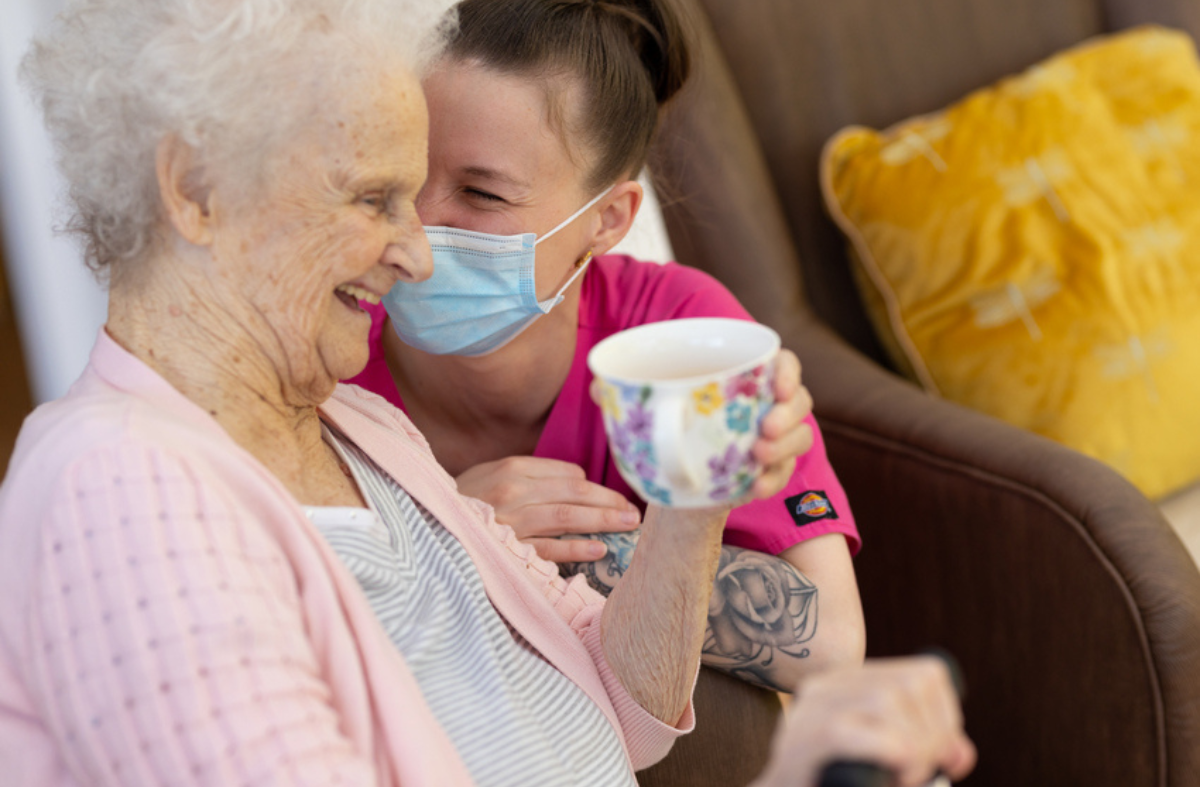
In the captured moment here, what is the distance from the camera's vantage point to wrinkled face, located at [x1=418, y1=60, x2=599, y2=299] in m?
1.17

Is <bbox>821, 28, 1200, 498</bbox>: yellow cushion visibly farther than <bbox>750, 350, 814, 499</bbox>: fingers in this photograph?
Yes

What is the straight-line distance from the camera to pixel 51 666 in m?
0.64

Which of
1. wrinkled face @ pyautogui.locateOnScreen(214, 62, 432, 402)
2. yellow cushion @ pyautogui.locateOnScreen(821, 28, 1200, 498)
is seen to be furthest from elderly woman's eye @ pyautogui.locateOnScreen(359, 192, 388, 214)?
yellow cushion @ pyautogui.locateOnScreen(821, 28, 1200, 498)

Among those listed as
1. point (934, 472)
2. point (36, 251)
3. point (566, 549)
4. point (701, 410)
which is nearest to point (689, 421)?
point (701, 410)

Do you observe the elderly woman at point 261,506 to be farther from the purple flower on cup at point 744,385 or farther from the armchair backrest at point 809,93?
the armchair backrest at point 809,93

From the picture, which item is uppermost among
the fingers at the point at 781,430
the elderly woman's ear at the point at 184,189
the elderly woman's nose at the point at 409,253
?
the elderly woman's ear at the point at 184,189

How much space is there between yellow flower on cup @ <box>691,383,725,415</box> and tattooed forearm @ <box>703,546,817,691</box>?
22.3 inches

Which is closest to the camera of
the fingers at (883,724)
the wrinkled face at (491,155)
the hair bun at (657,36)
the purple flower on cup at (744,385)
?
the fingers at (883,724)

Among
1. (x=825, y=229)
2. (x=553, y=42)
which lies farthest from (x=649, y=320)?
(x=825, y=229)

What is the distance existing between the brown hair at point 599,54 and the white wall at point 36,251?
77cm

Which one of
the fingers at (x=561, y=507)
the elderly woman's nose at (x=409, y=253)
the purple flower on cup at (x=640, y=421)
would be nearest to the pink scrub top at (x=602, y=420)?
the fingers at (x=561, y=507)

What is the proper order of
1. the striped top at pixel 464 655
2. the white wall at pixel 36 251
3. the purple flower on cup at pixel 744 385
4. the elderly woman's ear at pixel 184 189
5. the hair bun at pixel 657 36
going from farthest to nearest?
the white wall at pixel 36 251 → the hair bun at pixel 657 36 → the striped top at pixel 464 655 → the elderly woman's ear at pixel 184 189 → the purple flower on cup at pixel 744 385

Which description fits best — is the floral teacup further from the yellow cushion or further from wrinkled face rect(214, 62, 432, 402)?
the yellow cushion

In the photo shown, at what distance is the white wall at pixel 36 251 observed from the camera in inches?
62.2
